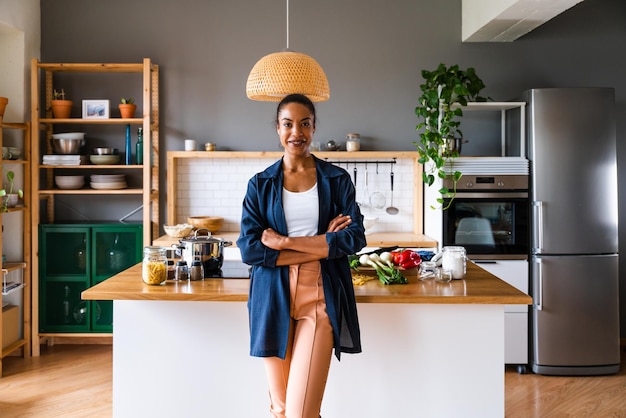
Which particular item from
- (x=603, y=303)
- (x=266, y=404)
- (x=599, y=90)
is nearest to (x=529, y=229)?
(x=603, y=303)

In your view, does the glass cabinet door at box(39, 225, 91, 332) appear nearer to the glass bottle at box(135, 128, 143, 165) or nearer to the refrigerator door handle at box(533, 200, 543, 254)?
the glass bottle at box(135, 128, 143, 165)

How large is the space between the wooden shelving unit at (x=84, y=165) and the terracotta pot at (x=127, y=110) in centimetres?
6

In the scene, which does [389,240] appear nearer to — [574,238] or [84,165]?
[574,238]

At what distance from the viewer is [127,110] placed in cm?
529

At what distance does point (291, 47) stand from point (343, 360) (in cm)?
338

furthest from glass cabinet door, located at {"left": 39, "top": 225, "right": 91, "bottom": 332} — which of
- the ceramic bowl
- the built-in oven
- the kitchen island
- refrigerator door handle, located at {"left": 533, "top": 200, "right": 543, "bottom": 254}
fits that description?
refrigerator door handle, located at {"left": 533, "top": 200, "right": 543, "bottom": 254}

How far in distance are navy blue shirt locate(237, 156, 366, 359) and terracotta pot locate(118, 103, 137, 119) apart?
122 inches

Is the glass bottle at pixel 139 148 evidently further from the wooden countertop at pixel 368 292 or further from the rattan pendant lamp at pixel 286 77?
the wooden countertop at pixel 368 292

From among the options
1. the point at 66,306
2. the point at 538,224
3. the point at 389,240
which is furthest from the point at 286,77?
the point at 66,306

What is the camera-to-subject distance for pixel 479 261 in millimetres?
4801

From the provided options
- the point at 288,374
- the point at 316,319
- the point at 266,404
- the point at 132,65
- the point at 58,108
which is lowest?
the point at 266,404

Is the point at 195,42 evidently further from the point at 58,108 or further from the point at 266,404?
the point at 266,404

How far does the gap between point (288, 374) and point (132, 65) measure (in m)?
3.51

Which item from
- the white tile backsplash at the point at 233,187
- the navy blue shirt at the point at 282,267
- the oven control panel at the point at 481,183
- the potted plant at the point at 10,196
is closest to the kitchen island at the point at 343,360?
the navy blue shirt at the point at 282,267
